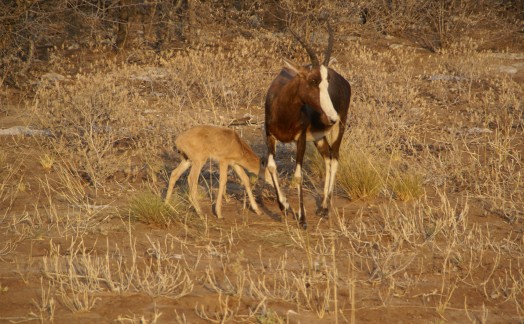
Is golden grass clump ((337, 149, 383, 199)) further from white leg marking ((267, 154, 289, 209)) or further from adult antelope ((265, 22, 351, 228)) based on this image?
white leg marking ((267, 154, 289, 209))

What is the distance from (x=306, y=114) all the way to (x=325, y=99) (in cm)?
52

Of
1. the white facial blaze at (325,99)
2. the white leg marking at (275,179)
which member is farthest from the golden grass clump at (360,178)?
the white facial blaze at (325,99)

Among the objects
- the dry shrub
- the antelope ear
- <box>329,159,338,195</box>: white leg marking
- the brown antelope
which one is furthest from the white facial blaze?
the dry shrub

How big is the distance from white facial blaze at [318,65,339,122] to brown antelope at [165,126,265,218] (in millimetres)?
1309

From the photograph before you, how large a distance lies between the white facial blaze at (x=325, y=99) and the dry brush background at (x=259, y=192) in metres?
1.07

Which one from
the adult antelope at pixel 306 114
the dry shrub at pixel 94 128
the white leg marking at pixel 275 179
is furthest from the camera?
the dry shrub at pixel 94 128

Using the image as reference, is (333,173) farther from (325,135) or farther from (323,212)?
(323,212)

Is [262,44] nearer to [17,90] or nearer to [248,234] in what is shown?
[17,90]

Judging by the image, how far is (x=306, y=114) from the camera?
8.17 meters

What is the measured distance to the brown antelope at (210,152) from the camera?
8.33 m

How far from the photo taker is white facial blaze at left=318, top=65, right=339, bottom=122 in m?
7.56

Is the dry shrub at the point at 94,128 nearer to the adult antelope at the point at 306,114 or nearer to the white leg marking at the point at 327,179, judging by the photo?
the adult antelope at the point at 306,114

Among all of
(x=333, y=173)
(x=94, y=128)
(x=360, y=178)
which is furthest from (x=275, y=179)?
(x=94, y=128)

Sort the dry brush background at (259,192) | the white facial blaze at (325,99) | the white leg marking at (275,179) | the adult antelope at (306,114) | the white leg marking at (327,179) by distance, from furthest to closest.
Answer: the white leg marking at (327,179) → the white leg marking at (275,179) → the adult antelope at (306,114) → the white facial blaze at (325,99) → the dry brush background at (259,192)
